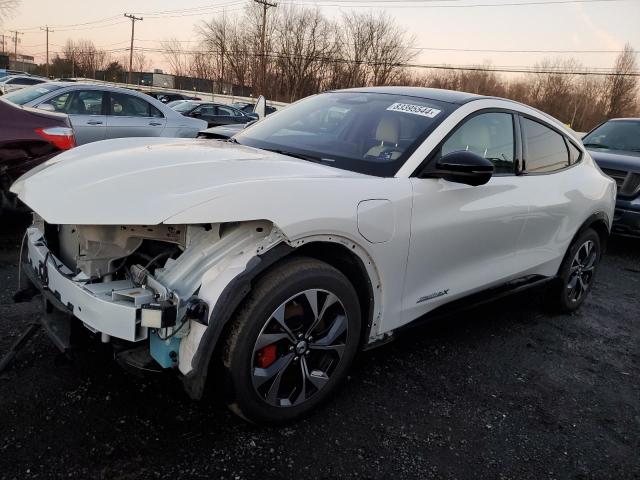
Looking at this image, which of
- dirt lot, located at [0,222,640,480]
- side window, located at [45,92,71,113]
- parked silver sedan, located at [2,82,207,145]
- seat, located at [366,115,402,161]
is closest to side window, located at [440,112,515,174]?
seat, located at [366,115,402,161]

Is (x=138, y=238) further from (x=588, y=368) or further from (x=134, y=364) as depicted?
(x=588, y=368)

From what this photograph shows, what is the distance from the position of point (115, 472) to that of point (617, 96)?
59290 mm

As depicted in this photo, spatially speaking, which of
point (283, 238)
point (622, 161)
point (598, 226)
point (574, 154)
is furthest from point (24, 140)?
point (622, 161)

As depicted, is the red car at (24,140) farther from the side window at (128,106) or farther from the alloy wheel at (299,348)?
the side window at (128,106)

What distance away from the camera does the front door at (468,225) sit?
8.75 ft

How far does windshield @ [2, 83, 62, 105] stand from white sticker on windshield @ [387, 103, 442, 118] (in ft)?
22.6

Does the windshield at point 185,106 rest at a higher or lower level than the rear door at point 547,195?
higher

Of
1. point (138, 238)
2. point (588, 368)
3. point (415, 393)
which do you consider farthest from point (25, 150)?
point (588, 368)

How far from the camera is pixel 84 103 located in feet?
27.1

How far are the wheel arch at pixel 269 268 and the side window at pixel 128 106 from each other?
745 cm

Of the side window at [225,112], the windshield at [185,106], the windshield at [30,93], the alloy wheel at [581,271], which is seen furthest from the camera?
the side window at [225,112]

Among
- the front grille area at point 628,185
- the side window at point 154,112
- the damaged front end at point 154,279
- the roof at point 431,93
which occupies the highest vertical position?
the roof at point 431,93

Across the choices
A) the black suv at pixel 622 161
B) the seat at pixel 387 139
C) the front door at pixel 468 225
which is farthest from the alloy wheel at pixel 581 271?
the black suv at pixel 622 161

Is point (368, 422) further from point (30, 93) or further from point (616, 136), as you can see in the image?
point (30, 93)
